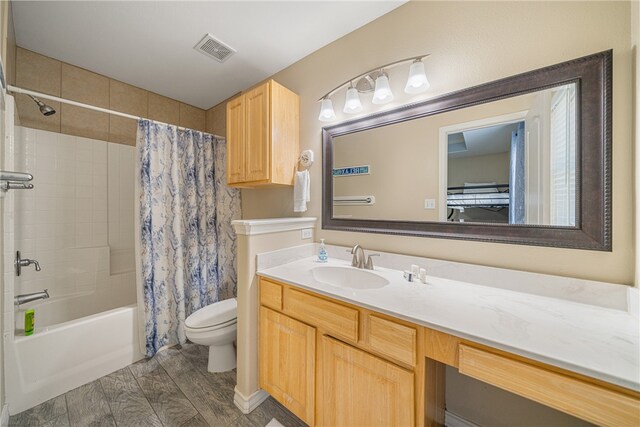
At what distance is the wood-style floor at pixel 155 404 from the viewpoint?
134 centimetres

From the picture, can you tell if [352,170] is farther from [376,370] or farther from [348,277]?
[376,370]

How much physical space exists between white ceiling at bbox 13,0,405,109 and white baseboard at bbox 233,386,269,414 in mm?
2407

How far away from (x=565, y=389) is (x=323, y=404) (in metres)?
0.93

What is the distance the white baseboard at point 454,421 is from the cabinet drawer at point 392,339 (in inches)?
28.5

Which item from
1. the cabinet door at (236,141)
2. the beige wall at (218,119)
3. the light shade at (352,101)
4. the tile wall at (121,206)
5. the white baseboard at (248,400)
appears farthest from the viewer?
the beige wall at (218,119)

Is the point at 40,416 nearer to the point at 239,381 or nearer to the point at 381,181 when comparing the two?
the point at 239,381

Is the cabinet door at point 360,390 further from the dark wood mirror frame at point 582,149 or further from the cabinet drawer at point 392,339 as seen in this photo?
the dark wood mirror frame at point 582,149

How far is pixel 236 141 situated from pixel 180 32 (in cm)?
81

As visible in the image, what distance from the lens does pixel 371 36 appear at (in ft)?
5.21

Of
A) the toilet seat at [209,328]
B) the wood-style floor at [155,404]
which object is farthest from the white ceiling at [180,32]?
the wood-style floor at [155,404]

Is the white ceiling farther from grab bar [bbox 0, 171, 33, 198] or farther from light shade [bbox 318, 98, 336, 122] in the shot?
grab bar [bbox 0, 171, 33, 198]

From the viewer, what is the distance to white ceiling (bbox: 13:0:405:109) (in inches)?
58.4

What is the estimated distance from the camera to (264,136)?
179cm

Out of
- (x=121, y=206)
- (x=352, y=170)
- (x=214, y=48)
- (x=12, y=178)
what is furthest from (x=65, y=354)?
(x=214, y=48)
